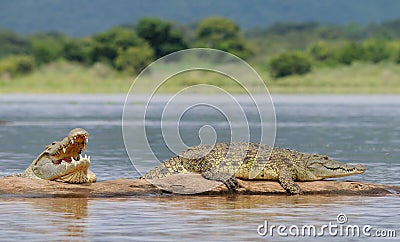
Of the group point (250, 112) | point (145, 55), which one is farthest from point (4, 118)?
point (145, 55)

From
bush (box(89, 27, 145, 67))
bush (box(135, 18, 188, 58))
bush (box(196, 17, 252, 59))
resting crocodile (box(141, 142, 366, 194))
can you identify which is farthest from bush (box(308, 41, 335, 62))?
resting crocodile (box(141, 142, 366, 194))

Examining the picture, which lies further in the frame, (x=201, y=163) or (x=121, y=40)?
(x=121, y=40)

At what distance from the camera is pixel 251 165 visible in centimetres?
1524

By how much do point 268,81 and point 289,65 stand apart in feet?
6.03

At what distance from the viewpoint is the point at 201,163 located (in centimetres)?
1531

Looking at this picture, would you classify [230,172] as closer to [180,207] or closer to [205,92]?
[180,207]

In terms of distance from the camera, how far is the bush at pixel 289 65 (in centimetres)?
7688

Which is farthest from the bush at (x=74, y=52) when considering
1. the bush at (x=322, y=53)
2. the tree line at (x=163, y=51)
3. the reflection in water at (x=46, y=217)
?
the reflection in water at (x=46, y=217)

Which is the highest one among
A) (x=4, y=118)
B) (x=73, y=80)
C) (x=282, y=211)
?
(x=73, y=80)

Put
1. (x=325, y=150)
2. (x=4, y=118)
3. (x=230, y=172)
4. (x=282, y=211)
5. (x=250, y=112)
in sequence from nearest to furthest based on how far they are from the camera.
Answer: (x=282, y=211), (x=230, y=172), (x=325, y=150), (x=4, y=118), (x=250, y=112)

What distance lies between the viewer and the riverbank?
235 ft

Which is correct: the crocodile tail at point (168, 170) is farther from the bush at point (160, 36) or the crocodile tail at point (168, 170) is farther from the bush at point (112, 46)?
the bush at point (160, 36)

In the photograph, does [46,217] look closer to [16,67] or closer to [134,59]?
[16,67]

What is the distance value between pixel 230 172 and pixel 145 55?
67173mm
